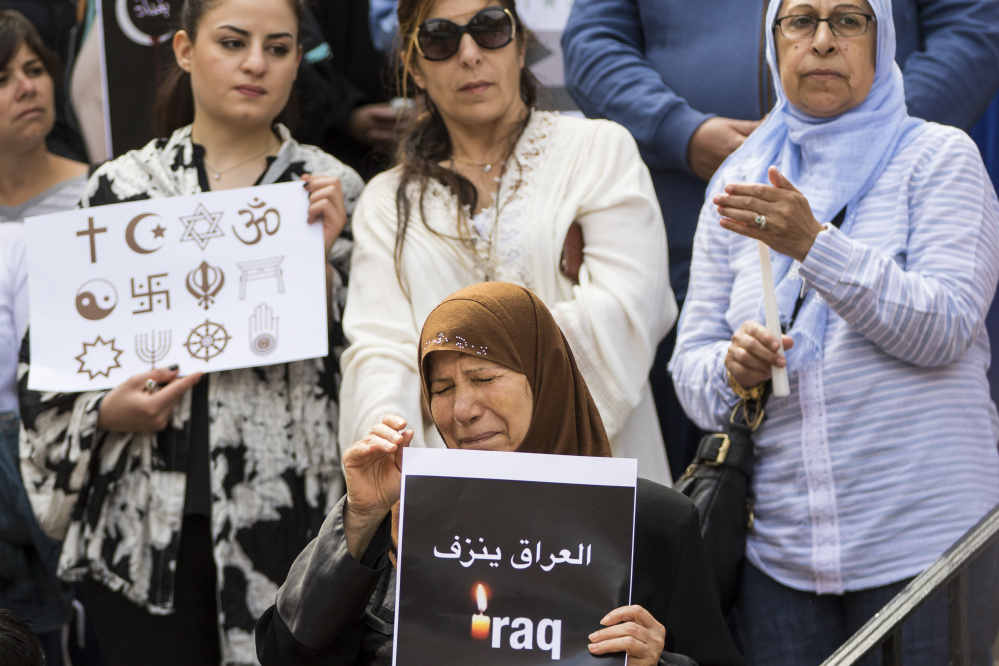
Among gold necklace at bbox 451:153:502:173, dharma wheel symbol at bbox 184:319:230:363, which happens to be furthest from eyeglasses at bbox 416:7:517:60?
dharma wheel symbol at bbox 184:319:230:363

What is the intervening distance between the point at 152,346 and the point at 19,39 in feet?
4.56

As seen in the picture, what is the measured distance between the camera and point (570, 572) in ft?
6.77

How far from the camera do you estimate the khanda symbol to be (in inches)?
141

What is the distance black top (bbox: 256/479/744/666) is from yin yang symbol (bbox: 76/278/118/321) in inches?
59.7

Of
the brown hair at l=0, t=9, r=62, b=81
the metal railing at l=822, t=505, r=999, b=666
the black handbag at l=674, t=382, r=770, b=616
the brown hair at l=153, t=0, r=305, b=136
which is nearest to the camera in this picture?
the metal railing at l=822, t=505, r=999, b=666

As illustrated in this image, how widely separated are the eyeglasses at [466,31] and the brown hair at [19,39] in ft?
5.10

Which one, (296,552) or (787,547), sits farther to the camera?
(296,552)

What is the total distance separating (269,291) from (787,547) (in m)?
1.63

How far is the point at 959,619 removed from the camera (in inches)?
97.6

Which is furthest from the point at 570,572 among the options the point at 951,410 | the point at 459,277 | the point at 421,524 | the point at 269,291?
the point at 269,291

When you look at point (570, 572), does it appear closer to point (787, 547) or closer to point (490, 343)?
point (490, 343)

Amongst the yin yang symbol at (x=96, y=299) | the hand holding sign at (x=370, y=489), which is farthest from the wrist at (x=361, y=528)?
the yin yang symbol at (x=96, y=299)

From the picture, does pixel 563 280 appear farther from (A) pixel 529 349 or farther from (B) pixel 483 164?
(A) pixel 529 349

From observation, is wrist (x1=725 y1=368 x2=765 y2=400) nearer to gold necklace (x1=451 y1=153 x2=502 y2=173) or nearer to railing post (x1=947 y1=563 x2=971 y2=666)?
railing post (x1=947 y1=563 x2=971 y2=666)
